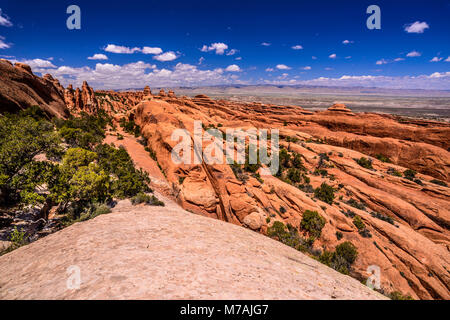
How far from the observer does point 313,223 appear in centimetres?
1517

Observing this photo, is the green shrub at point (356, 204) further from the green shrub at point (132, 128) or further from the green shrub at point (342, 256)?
the green shrub at point (132, 128)

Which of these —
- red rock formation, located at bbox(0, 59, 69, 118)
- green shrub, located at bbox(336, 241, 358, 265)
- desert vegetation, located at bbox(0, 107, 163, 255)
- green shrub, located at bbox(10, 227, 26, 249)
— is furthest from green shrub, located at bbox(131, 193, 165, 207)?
red rock formation, located at bbox(0, 59, 69, 118)

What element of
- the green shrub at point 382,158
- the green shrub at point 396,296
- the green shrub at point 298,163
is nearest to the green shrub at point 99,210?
the green shrub at point 396,296

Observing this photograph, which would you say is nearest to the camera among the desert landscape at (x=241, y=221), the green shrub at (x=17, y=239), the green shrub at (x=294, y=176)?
the desert landscape at (x=241, y=221)

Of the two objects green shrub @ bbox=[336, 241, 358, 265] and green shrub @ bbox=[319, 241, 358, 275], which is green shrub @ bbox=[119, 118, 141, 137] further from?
green shrub @ bbox=[336, 241, 358, 265]

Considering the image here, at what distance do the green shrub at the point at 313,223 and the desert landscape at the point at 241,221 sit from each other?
0.31 feet

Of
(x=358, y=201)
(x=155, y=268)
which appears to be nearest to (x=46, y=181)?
(x=155, y=268)

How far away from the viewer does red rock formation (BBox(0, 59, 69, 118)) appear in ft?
87.9

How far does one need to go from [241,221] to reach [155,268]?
10582 mm

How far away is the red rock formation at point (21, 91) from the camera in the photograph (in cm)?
2681

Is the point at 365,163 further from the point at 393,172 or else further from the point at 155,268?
the point at 155,268
